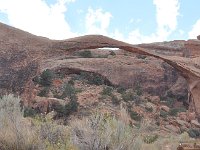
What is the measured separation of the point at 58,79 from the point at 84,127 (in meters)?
22.9

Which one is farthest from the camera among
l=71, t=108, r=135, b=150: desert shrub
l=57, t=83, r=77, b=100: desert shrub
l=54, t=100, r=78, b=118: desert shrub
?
l=57, t=83, r=77, b=100: desert shrub

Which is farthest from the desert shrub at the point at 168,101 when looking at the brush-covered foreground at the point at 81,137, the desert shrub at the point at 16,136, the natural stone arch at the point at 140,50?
the desert shrub at the point at 16,136

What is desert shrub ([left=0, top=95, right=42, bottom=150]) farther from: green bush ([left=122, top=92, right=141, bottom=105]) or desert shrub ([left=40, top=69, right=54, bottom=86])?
green bush ([left=122, top=92, right=141, bottom=105])

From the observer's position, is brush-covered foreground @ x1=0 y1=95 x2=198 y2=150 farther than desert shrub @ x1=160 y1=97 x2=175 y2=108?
No

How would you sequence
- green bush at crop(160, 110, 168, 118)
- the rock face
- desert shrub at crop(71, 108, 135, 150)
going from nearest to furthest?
desert shrub at crop(71, 108, 135, 150) → the rock face → green bush at crop(160, 110, 168, 118)

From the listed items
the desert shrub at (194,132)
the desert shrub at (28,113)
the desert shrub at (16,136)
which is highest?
the desert shrub at (16,136)

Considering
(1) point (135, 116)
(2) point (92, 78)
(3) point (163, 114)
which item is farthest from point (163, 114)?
(2) point (92, 78)

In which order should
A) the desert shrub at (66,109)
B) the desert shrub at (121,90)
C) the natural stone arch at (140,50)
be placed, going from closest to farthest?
the natural stone arch at (140,50) → the desert shrub at (66,109) → the desert shrub at (121,90)

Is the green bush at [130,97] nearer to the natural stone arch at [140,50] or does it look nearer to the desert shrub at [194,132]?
the desert shrub at [194,132]

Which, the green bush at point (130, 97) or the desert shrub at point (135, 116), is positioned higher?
the green bush at point (130, 97)

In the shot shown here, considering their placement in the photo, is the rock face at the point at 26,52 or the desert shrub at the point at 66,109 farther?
the desert shrub at the point at 66,109

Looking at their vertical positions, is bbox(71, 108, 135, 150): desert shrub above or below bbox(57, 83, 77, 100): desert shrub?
above

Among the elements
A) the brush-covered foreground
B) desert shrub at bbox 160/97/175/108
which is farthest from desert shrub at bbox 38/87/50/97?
the brush-covered foreground

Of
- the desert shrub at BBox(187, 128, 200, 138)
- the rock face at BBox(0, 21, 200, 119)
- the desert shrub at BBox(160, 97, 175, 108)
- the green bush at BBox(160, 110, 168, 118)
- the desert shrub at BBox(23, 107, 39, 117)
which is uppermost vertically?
the rock face at BBox(0, 21, 200, 119)
